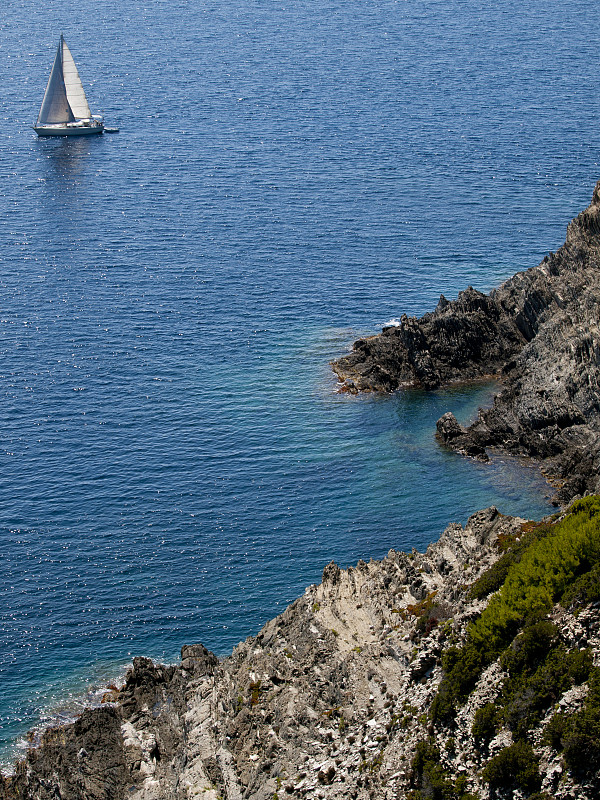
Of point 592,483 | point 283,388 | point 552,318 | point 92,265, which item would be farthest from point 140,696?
point 92,265

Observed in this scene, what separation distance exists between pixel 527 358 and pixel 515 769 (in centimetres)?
8777

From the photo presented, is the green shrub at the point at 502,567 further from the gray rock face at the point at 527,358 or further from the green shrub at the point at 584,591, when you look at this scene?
the gray rock face at the point at 527,358

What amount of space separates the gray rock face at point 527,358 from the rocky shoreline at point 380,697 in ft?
1.17

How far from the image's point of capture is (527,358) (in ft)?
417

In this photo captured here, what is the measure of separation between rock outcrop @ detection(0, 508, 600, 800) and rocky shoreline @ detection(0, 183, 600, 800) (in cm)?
11

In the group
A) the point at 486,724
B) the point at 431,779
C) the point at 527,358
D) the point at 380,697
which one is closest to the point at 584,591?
the point at 486,724

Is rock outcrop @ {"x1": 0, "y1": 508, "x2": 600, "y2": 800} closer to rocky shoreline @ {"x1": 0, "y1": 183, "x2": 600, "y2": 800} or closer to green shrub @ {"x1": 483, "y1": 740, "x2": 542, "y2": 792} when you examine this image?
rocky shoreline @ {"x1": 0, "y1": 183, "x2": 600, "y2": 800}

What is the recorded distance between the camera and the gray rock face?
363 ft

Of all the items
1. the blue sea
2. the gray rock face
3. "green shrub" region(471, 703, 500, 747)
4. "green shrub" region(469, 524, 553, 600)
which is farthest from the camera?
the gray rock face

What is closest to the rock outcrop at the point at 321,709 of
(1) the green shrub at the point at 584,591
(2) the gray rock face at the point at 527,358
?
(1) the green shrub at the point at 584,591

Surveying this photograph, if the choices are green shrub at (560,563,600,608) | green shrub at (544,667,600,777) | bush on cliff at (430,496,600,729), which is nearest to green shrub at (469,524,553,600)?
bush on cliff at (430,496,600,729)

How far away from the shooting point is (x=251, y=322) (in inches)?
5891

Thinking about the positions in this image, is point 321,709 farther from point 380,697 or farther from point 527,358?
point 527,358

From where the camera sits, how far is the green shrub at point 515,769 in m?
43.5
